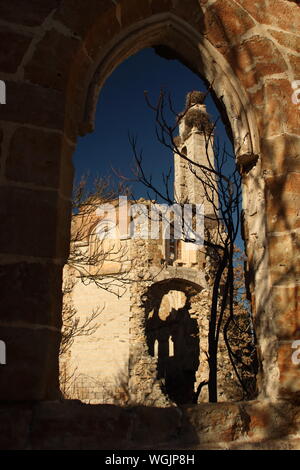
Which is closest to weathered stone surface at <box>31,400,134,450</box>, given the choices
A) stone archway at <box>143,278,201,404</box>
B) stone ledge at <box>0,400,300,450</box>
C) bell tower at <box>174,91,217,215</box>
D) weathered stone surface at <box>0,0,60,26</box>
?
stone ledge at <box>0,400,300,450</box>

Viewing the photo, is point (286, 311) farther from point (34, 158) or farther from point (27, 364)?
point (34, 158)

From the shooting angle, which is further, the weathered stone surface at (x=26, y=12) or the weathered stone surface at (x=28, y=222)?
the weathered stone surface at (x=26, y=12)

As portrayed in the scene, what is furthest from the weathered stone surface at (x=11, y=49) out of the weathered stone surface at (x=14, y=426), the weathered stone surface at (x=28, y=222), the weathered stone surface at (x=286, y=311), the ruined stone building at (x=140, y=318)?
the ruined stone building at (x=140, y=318)

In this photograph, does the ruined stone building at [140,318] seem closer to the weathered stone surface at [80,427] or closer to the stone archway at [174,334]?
the stone archway at [174,334]

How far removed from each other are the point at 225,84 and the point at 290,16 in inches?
25.2

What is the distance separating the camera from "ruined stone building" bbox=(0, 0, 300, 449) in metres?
1.93

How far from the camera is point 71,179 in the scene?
2281 millimetres

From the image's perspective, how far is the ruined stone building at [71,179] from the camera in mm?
1927

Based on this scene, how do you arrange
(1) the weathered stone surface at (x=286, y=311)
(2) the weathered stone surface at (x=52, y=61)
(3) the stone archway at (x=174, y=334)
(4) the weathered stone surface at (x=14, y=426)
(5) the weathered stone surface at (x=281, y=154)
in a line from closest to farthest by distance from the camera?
(4) the weathered stone surface at (x=14, y=426) → (2) the weathered stone surface at (x=52, y=61) → (1) the weathered stone surface at (x=286, y=311) → (5) the weathered stone surface at (x=281, y=154) → (3) the stone archway at (x=174, y=334)

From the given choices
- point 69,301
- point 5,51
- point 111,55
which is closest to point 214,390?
point 111,55

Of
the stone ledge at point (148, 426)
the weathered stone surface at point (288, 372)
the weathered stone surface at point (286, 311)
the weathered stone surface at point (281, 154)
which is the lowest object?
Answer: the stone ledge at point (148, 426)

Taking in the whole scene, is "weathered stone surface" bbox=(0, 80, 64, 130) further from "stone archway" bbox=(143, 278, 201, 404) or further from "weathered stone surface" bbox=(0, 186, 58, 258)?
"stone archway" bbox=(143, 278, 201, 404)

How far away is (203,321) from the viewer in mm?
14977
